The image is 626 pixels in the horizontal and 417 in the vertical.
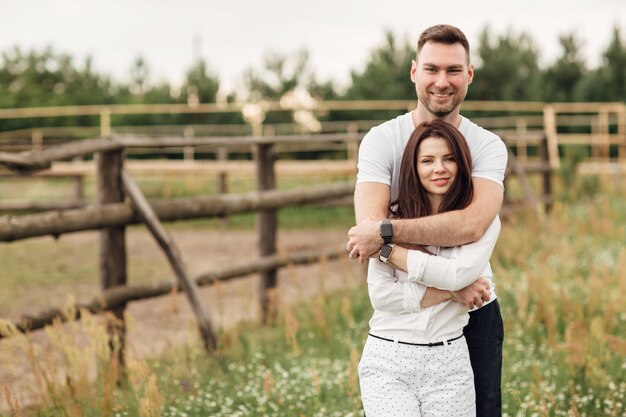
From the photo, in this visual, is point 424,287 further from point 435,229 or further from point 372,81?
point 372,81

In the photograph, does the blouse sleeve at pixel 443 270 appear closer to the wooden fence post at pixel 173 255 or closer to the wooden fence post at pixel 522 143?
the wooden fence post at pixel 173 255

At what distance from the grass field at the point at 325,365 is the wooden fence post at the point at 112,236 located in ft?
1.30

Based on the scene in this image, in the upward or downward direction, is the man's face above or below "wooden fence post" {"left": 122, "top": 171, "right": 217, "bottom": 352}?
above

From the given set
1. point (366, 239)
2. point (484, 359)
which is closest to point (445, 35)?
point (366, 239)

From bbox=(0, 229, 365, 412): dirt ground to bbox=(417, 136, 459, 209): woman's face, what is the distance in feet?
5.49

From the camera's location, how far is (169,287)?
176 inches

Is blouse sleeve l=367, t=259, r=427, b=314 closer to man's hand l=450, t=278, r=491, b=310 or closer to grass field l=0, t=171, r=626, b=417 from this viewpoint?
man's hand l=450, t=278, r=491, b=310

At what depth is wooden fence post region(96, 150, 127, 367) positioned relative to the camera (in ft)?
13.4

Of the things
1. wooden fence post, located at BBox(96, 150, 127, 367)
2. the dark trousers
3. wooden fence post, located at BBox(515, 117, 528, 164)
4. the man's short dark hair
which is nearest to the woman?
the dark trousers

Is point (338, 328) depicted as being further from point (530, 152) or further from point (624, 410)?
point (530, 152)

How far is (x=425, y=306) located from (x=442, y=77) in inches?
25.9

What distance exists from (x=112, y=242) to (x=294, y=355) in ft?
3.86

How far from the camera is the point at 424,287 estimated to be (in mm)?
2150

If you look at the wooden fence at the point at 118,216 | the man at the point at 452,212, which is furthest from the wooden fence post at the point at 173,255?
the man at the point at 452,212
